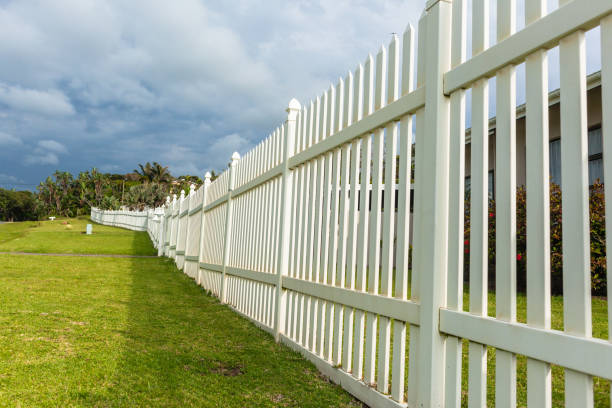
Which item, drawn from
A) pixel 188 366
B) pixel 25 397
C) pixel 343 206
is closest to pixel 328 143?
pixel 343 206

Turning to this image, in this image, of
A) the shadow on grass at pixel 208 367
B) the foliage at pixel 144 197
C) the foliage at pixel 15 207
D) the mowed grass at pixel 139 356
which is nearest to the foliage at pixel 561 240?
the shadow on grass at pixel 208 367

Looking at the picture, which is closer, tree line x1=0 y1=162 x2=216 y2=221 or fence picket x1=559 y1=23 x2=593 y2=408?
fence picket x1=559 y1=23 x2=593 y2=408

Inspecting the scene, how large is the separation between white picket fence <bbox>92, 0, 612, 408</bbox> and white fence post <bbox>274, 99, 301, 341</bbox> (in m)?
0.06

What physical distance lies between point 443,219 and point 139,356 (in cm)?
289

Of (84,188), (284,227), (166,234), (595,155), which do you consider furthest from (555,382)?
(84,188)

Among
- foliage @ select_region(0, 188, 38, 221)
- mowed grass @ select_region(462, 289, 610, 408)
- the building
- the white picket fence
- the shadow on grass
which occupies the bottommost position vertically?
the shadow on grass

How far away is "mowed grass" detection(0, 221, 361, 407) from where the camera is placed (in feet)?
10.0

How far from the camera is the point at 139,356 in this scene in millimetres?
3941

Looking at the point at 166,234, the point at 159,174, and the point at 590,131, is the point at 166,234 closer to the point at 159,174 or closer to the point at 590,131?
the point at 590,131

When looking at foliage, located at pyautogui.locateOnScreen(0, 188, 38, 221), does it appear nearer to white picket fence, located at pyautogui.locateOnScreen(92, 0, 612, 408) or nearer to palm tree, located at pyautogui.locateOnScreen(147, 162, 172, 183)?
palm tree, located at pyautogui.locateOnScreen(147, 162, 172, 183)

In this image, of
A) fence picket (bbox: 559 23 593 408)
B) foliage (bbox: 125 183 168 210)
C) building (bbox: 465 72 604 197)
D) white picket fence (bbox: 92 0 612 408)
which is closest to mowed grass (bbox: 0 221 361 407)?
white picket fence (bbox: 92 0 612 408)

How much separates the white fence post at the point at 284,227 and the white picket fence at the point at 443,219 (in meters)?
0.06

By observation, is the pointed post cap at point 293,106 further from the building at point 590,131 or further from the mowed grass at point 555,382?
the building at point 590,131

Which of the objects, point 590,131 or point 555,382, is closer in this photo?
point 555,382
